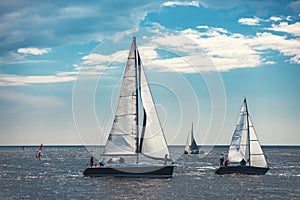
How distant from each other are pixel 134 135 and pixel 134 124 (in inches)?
54.0

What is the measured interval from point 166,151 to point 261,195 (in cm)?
1366

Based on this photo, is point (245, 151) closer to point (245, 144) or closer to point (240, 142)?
point (245, 144)

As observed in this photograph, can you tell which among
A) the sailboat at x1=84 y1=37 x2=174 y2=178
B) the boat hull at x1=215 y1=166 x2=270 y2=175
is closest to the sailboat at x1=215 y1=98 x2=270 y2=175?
the boat hull at x1=215 y1=166 x2=270 y2=175

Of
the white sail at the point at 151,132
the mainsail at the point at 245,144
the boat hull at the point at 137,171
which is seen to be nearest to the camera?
the boat hull at the point at 137,171

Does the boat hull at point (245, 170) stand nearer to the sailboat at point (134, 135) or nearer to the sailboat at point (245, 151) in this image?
the sailboat at point (245, 151)

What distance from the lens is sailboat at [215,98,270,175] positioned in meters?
68.4

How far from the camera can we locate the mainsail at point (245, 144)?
2731 inches

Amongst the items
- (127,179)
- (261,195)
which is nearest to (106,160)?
(127,179)

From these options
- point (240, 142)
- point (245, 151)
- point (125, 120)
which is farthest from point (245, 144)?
point (125, 120)

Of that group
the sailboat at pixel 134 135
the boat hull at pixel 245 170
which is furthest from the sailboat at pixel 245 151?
the sailboat at pixel 134 135

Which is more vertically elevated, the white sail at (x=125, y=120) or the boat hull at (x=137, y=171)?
the white sail at (x=125, y=120)

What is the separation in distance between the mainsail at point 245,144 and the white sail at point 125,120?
63.9ft

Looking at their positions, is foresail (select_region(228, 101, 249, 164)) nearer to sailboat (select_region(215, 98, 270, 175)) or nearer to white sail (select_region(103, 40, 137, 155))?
sailboat (select_region(215, 98, 270, 175))

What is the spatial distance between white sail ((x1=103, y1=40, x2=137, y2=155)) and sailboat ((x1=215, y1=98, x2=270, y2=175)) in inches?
698
